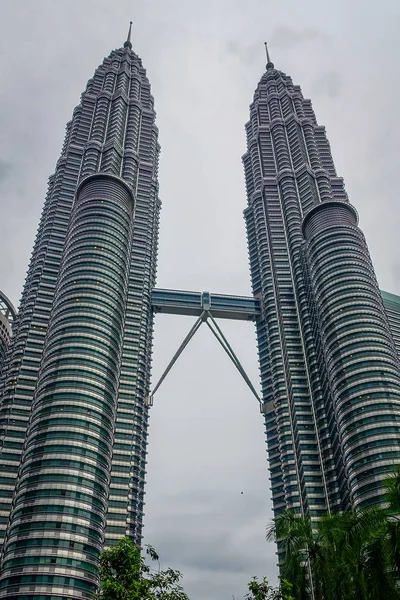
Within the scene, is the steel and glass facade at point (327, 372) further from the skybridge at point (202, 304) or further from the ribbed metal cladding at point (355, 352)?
the skybridge at point (202, 304)

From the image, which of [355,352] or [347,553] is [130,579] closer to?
[347,553]

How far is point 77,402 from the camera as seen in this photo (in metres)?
122

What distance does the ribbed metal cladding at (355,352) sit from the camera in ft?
389

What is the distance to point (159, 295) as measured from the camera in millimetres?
192000

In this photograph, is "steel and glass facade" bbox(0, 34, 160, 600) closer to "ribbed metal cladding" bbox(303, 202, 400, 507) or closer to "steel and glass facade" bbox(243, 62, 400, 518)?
"steel and glass facade" bbox(243, 62, 400, 518)

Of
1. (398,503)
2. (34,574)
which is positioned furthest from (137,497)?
(398,503)

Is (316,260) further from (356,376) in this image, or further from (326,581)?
(326,581)

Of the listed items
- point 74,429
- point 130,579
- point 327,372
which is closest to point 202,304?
point 327,372

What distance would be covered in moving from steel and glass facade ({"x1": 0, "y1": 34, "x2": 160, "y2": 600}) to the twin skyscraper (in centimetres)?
34

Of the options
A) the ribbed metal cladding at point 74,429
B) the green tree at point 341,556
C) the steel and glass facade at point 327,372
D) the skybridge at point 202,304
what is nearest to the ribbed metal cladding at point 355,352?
the steel and glass facade at point 327,372

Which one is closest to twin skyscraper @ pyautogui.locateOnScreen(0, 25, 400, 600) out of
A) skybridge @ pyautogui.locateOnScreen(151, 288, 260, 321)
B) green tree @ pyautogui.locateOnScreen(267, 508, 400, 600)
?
skybridge @ pyautogui.locateOnScreen(151, 288, 260, 321)

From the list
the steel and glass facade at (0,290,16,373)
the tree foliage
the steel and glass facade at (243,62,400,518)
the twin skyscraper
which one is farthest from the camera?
the steel and glass facade at (0,290,16,373)

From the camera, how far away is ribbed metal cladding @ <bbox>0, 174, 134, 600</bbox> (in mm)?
101062

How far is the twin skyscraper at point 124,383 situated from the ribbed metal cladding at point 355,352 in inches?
12.8
